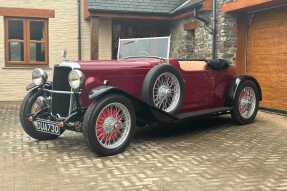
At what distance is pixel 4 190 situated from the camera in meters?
4.90

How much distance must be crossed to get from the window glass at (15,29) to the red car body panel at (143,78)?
292 inches

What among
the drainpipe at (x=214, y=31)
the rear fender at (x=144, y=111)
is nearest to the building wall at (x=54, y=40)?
the drainpipe at (x=214, y=31)

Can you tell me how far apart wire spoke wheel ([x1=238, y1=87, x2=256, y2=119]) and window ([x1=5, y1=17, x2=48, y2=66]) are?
7.65m

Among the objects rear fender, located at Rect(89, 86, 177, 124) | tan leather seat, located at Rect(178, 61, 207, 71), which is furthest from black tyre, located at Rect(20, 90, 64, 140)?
tan leather seat, located at Rect(178, 61, 207, 71)

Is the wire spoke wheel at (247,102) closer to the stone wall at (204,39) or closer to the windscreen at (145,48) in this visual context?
the windscreen at (145,48)

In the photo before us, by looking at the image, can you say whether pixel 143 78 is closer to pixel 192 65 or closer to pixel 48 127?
pixel 192 65

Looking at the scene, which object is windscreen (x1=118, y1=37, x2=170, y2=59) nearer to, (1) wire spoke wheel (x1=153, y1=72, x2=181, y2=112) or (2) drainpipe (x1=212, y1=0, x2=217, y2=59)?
(1) wire spoke wheel (x1=153, y1=72, x2=181, y2=112)

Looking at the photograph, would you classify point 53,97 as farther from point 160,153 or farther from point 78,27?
point 78,27

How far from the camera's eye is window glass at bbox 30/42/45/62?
14.3 metres

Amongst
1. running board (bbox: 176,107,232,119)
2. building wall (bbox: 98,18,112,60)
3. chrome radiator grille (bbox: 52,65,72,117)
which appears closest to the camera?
Answer: chrome radiator grille (bbox: 52,65,72,117)

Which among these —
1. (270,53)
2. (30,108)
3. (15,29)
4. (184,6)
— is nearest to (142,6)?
(184,6)

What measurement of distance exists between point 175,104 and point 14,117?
457 centimetres

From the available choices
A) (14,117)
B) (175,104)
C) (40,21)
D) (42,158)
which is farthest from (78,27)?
(42,158)

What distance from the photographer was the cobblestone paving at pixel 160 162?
5117 mm
